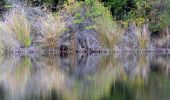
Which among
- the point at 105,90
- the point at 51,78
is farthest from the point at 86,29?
the point at 105,90

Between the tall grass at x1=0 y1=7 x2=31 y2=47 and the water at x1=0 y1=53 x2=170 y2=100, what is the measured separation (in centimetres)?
363

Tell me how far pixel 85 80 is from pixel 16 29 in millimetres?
9603

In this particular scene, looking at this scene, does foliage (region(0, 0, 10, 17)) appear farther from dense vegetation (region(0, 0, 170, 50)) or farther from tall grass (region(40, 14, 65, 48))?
tall grass (region(40, 14, 65, 48))

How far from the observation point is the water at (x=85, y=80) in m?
10.4

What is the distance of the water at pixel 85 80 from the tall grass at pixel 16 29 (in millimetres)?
3625

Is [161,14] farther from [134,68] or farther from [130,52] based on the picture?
[134,68]

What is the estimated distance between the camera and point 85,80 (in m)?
12.9

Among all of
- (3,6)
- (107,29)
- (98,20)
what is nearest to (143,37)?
(107,29)

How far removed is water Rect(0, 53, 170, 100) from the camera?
10.4 metres

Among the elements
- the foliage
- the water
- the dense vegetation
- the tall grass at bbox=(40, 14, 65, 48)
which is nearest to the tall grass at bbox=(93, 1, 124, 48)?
the dense vegetation

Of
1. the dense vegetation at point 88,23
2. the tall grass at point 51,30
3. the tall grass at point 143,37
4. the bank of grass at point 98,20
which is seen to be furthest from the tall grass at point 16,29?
the tall grass at point 143,37

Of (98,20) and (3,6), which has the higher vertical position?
(3,6)

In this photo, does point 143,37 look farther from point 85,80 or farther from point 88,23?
point 85,80

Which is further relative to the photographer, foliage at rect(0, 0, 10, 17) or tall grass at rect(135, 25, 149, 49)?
foliage at rect(0, 0, 10, 17)
